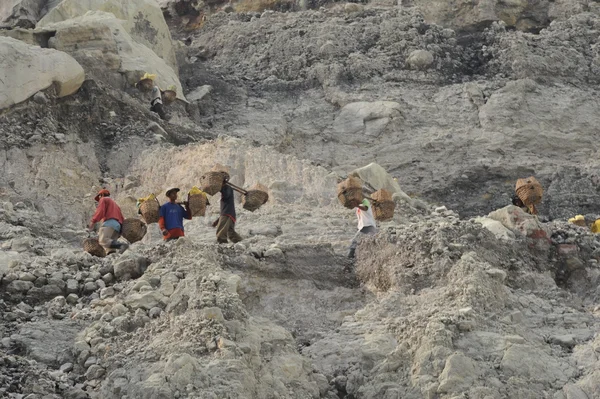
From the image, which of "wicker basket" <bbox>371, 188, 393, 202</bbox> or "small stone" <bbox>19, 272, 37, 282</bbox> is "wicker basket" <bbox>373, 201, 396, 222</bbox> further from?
"small stone" <bbox>19, 272, 37, 282</bbox>

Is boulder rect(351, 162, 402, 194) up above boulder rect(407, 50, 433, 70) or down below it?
above

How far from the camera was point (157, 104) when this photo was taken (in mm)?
21312

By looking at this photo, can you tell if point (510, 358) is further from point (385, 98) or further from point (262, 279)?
point (385, 98)

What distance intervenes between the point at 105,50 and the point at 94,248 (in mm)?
8421

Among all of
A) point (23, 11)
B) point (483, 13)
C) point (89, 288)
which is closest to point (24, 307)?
point (89, 288)

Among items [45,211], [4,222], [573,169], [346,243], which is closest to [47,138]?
[45,211]

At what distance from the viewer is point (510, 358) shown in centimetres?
1104

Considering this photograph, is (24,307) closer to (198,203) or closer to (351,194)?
(198,203)

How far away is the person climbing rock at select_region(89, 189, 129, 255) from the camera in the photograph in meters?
13.9

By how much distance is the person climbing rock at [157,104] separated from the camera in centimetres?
2130

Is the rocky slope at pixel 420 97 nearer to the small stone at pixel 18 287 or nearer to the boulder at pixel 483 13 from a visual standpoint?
the boulder at pixel 483 13

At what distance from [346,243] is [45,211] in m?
4.48

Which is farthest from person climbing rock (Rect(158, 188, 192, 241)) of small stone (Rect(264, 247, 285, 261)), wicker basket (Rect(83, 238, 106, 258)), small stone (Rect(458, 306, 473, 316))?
small stone (Rect(458, 306, 473, 316))

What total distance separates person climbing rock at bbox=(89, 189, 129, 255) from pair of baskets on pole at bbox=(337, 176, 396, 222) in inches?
95.8
